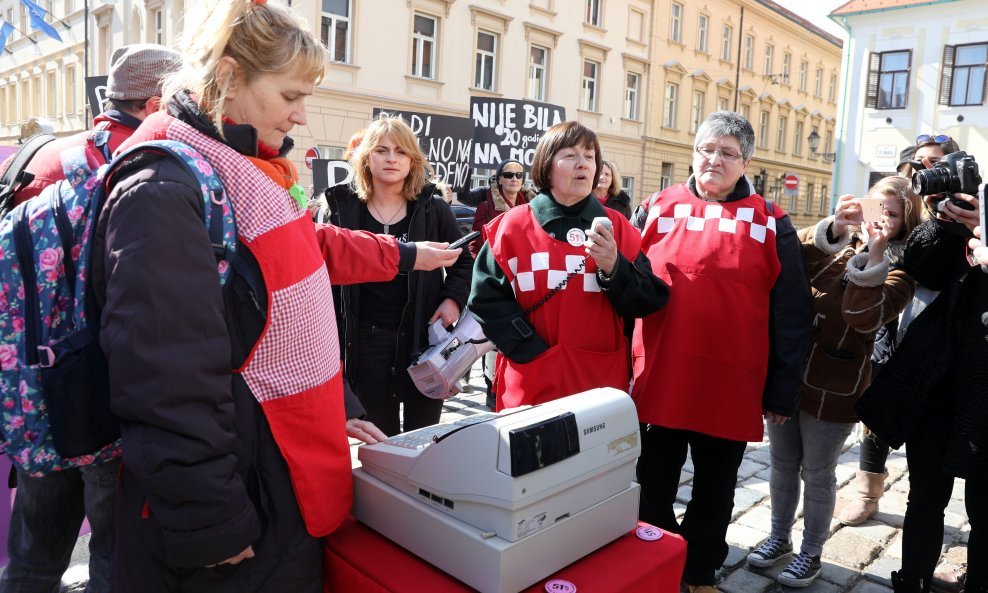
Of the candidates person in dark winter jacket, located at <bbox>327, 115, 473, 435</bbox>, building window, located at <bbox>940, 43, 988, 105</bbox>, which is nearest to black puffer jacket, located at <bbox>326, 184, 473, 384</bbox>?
person in dark winter jacket, located at <bbox>327, 115, 473, 435</bbox>

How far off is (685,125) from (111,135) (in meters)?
31.1

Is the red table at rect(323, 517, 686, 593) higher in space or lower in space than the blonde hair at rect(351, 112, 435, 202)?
lower

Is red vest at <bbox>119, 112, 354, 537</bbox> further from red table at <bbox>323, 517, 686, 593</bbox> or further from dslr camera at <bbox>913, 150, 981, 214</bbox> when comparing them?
dslr camera at <bbox>913, 150, 981, 214</bbox>

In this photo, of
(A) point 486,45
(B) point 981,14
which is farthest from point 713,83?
(A) point 486,45

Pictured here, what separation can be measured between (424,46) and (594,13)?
8280 millimetres

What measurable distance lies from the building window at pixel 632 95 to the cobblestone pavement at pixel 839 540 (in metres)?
25.2

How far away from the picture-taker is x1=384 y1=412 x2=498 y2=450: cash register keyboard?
63.1 inches

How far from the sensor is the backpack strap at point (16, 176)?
2305 mm

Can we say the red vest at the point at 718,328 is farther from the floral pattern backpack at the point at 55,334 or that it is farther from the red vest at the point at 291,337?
the floral pattern backpack at the point at 55,334

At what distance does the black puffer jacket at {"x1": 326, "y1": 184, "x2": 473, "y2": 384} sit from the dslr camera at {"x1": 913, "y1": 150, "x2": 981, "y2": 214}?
74.2 inches

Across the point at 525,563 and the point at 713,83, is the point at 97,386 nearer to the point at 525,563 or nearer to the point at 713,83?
the point at 525,563

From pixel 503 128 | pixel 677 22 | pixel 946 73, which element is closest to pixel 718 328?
pixel 503 128

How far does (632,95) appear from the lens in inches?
1129

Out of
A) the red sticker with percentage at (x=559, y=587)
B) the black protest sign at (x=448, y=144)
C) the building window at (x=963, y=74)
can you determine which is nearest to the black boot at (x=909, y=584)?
the red sticker with percentage at (x=559, y=587)
